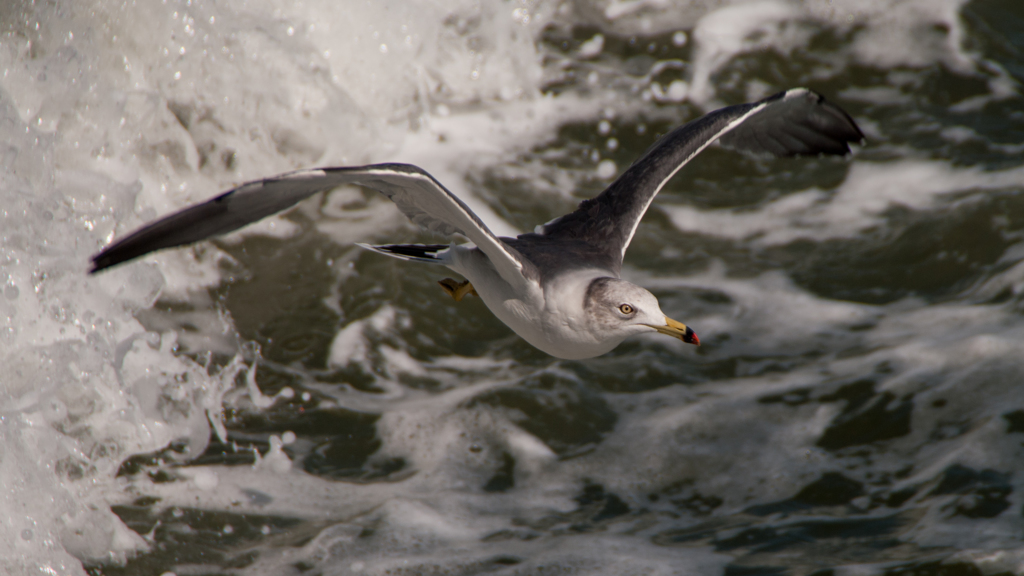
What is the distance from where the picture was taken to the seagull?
396 centimetres

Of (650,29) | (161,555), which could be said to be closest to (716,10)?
(650,29)

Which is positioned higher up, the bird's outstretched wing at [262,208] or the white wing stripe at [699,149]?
the white wing stripe at [699,149]

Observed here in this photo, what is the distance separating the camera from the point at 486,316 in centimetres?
779

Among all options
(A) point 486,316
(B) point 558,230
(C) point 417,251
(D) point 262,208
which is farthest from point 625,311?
(A) point 486,316

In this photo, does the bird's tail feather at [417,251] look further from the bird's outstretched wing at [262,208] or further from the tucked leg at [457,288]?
the bird's outstretched wing at [262,208]

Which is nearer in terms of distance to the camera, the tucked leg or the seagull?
the seagull

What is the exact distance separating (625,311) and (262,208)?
1765 mm

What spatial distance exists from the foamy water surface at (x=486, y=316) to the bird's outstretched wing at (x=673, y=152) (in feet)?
5.16

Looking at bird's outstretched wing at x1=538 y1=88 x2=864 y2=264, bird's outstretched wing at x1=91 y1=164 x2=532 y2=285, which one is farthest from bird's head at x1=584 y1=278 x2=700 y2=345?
bird's outstretched wing at x1=538 y1=88 x2=864 y2=264

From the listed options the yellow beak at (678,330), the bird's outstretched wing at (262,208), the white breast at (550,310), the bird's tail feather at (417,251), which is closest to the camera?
the bird's outstretched wing at (262,208)

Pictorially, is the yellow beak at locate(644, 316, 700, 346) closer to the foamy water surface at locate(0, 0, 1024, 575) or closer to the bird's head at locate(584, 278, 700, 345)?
the bird's head at locate(584, 278, 700, 345)

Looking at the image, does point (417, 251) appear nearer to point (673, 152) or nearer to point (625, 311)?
point (625, 311)

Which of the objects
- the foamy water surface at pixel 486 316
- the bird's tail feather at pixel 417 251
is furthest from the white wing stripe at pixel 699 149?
the foamy water surface at pixel 486 316

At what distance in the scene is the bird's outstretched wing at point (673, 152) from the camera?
5.53m
